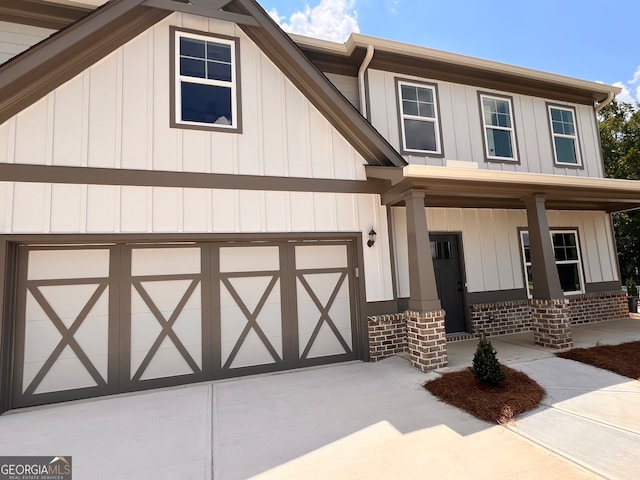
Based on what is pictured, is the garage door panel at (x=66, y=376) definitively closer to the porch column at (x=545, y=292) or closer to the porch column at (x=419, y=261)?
the porch column at (x=419, y=261)

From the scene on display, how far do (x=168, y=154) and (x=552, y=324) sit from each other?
7.34 m

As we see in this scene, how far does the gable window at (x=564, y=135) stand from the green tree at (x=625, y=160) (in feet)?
31.9

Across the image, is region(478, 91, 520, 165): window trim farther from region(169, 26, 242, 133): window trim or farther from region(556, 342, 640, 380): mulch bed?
region(169, 26, 242, 133): window trim

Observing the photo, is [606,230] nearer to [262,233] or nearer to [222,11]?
[262,233]

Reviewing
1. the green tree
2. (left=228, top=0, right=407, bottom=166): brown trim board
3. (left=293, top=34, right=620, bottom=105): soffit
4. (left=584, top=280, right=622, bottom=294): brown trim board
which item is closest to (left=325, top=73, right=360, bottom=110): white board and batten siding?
(left=293, top=34, right=620, bottom=105): soffit

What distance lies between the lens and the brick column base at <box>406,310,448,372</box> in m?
5.44

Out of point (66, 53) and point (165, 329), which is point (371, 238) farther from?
point (66, 53)

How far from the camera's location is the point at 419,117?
766 cm

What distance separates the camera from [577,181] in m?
6.55

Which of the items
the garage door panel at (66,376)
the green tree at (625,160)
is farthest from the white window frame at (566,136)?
the garage door panel at (66,376)

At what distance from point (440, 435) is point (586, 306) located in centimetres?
770

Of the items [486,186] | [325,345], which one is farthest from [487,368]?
[486,186]

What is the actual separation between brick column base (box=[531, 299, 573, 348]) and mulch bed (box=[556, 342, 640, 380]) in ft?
0.84

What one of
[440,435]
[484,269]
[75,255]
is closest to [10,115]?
[75,255]
